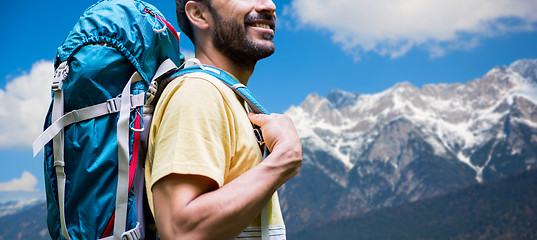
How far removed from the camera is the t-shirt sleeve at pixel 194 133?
84.6 inches

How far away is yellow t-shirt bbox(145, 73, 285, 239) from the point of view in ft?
7.10

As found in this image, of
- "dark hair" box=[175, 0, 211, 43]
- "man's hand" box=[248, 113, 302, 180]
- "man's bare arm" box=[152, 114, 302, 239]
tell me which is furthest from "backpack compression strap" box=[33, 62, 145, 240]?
"dark hair" box=[175, 0, 211, 43]

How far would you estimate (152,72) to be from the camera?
2.84 m

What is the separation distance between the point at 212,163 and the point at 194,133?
168 mm

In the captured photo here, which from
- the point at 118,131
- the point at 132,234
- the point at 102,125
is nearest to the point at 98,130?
the point at 102,125

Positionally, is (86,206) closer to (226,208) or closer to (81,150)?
(81,150)

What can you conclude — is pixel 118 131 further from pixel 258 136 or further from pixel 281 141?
pixel 281 141

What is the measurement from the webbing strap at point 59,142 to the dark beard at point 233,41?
96 cm

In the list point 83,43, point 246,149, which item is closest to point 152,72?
point 83,43

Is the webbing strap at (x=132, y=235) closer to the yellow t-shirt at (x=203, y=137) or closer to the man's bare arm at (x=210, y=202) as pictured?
the yellow t-shirt at (x=203, y=137)

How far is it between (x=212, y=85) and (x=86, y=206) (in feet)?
3.05

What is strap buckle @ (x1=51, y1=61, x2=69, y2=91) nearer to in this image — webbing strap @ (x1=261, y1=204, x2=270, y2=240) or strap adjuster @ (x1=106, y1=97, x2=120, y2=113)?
strap adjuster @ (x1=106, y1=97, x2=120, y2=113)

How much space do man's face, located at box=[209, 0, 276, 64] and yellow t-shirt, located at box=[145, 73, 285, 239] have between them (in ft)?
1.71

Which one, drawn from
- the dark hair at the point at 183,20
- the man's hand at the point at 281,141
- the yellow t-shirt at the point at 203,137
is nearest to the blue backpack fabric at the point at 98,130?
the yellow t-shirt at the point at 203,137
